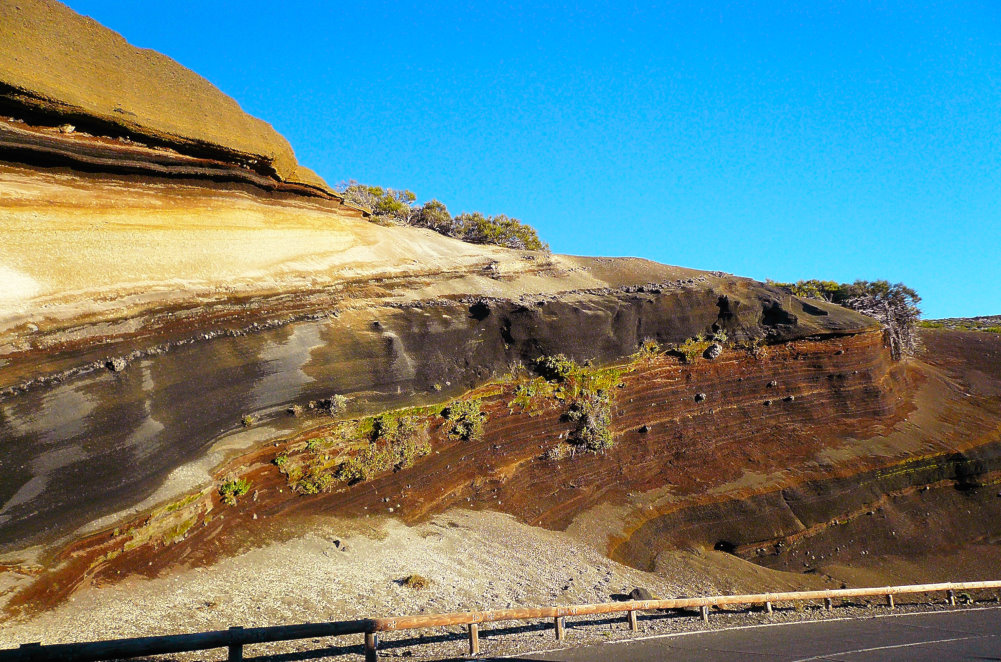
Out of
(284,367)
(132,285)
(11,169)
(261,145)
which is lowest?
(284,367)

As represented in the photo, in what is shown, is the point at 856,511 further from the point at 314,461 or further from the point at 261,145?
the point at 261,145

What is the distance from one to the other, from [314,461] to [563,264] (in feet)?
32.7

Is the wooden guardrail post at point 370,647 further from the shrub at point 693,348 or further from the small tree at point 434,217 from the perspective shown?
the small tree at point 434,217

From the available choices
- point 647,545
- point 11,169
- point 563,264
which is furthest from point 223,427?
point 563,264

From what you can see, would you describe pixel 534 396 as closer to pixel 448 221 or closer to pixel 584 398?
pixel 584 398

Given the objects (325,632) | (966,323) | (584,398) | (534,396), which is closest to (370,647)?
(325,632)

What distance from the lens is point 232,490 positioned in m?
10.8

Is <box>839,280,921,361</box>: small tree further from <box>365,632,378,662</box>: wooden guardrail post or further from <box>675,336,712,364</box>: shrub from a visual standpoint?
<box>365,632,378,662</box>: wooden guardrail post

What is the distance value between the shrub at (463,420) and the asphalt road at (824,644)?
21.1 feet

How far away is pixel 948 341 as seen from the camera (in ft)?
83.5

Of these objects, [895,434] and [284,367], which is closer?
[284,367]

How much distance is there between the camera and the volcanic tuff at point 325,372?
945 centimetres

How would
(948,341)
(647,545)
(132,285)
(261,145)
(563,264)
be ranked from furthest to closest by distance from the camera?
(948,341), (563,264), (647,545), (261,145), (132,285)

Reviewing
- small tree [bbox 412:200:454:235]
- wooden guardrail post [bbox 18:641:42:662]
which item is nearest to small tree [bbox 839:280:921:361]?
small tree [bbox 412:200:454:235]
